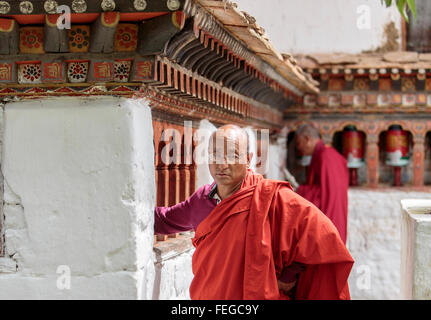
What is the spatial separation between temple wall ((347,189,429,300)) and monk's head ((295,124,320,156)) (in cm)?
79

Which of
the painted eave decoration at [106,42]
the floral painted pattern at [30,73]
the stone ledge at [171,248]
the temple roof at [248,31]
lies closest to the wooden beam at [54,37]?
the painted eave decoration at [106,42]

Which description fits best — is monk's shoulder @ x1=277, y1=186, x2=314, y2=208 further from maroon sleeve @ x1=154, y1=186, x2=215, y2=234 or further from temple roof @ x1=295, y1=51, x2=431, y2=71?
temple roof @ x1=295, y1=51, x2=431, y2=71

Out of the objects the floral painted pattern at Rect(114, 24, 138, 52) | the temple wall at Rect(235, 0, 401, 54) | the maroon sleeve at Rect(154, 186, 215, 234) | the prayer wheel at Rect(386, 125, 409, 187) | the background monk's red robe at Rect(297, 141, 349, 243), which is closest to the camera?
the floral painted pattern at Rect(114, 24, 138, 52)

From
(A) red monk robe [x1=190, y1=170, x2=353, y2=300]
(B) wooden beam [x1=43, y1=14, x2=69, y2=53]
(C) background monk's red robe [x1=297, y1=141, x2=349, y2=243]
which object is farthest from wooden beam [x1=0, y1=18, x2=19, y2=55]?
(C) background monk's red robe [x1=297, y1=141, x2=349, y2=243]

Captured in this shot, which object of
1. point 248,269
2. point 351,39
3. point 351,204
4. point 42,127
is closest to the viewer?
point 248,269

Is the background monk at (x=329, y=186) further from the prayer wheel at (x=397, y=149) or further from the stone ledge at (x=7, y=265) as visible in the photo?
the stone ledge at (x=7, y=265)

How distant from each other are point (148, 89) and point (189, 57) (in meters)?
0.40

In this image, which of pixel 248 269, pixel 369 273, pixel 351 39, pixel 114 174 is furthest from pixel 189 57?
pixel 351 39

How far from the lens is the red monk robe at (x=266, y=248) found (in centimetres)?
226

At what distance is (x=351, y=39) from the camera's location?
702 centimetres

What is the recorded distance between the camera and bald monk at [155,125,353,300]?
2.27m

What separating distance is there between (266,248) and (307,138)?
368cm

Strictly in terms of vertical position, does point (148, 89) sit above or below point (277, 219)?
above

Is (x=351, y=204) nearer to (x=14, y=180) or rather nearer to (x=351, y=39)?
(x=351, y=39)
